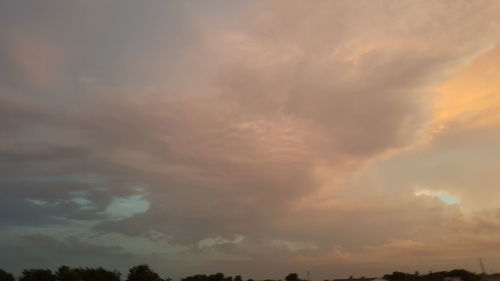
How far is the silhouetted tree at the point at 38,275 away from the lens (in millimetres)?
83188

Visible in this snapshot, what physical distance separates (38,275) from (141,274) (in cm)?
2049

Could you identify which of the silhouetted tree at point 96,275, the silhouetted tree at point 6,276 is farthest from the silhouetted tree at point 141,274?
the silhouetted tree at point 6,276

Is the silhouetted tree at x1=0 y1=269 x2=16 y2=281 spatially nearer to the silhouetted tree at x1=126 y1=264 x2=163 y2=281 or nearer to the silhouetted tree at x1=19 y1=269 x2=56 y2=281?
the silhouetted tree at x1=19 y1=269 x2=56 y2=281

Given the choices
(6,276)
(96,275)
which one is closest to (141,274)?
(96,275)

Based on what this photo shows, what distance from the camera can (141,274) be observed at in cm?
8844

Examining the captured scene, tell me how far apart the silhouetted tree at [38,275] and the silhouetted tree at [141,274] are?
50.9 feet

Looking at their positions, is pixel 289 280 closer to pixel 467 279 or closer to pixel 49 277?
pixel 467 279

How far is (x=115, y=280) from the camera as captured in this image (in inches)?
3519

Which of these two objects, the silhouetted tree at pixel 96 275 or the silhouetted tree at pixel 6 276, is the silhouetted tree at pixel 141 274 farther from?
the silhouetted tree at pixel 6 276

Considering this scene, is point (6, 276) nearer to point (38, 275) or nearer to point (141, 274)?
point (38, 275)

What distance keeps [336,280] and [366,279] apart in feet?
45.6

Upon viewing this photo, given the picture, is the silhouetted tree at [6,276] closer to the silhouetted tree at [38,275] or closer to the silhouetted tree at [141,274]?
the silhouetted tree at [38,275]

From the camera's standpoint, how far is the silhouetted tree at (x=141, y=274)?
289 feet

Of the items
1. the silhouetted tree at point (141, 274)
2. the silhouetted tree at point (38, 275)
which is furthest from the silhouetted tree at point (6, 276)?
the silhouetted tree at point (141, 274)
